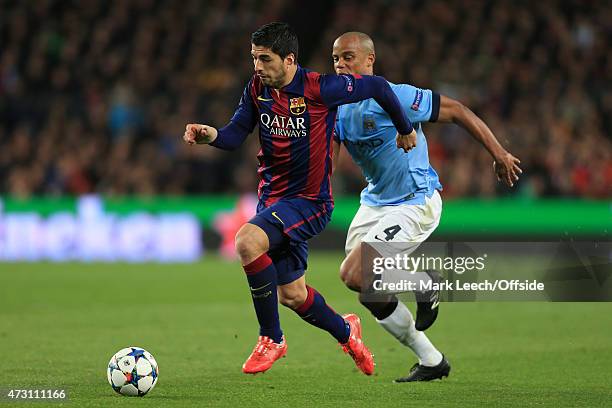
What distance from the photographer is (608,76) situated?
18.8 m

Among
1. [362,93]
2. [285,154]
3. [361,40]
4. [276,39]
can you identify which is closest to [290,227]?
[285,154]

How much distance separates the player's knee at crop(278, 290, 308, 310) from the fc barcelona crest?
111 cm

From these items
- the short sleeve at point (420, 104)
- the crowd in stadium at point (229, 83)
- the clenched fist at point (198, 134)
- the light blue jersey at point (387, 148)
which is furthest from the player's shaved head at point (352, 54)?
the crowd in stadium at point (229, 83)

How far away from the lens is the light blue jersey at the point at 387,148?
7164mm

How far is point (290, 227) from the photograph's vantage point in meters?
6.71

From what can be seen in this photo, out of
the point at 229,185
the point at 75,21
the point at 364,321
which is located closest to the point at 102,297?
the point at 364,321

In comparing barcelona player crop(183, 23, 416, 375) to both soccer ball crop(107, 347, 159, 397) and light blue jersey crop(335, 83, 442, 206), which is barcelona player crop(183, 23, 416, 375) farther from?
soccer ball crop(107, 347, 159, 397)

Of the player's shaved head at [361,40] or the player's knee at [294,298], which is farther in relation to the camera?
the player's shaved head at [361,40]

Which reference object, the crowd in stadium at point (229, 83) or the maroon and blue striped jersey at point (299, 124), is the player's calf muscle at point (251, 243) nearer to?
the maroon and blue striped jersey at point (299, 124)

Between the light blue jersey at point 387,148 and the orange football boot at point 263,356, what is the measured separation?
4.02 feet

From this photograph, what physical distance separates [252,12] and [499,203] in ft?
22.6

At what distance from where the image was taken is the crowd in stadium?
17.2 meters

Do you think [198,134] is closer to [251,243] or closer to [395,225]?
[251,243]

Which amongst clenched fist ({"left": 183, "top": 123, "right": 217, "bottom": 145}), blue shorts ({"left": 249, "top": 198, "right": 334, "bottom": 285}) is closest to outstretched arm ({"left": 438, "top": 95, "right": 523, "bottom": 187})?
blue shorts ({"left": 249, "top": 198, "right": 334, "bottom": 285})
